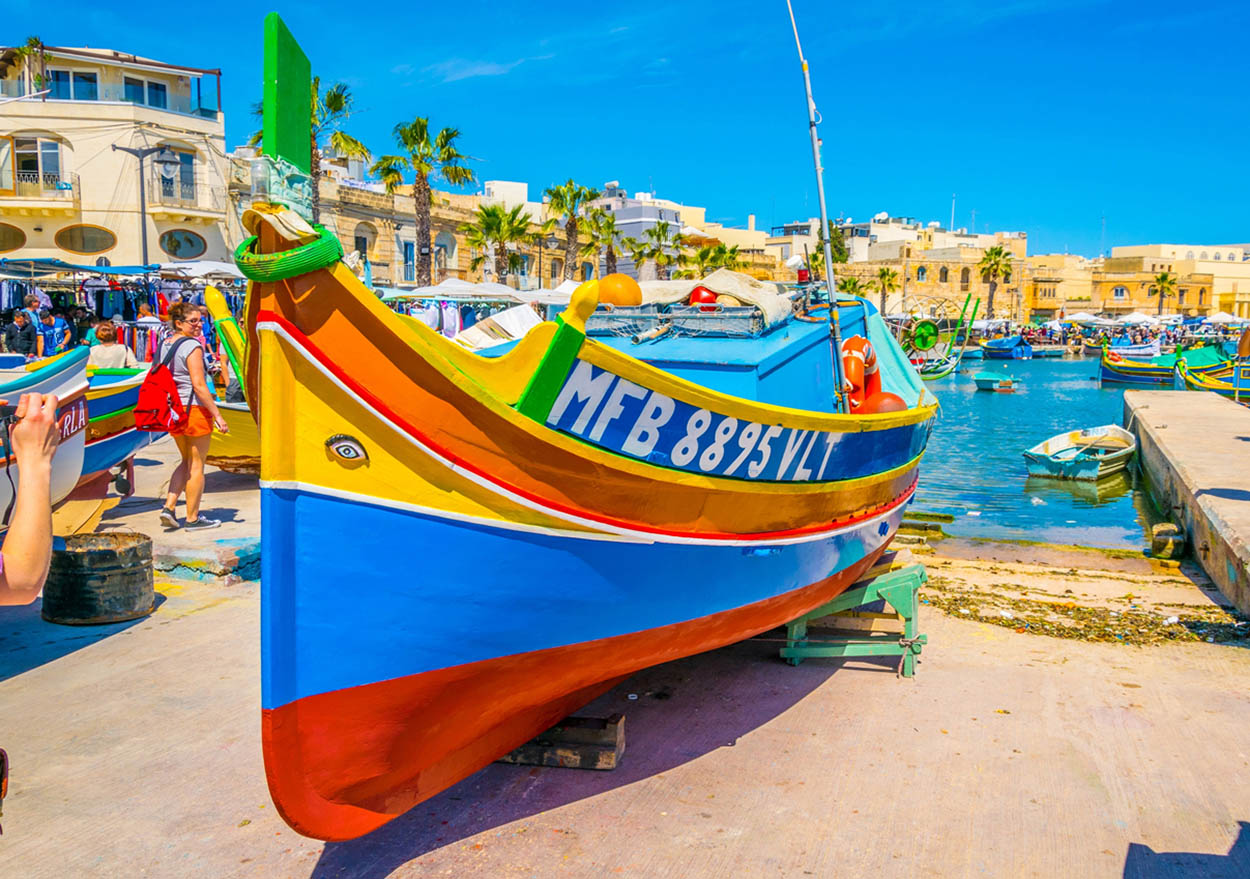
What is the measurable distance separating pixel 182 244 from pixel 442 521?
32459 mm

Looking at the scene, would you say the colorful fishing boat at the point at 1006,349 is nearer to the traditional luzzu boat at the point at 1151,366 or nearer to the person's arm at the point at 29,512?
the traditional luzzu boat at the point at 1151,366

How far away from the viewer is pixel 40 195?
29.7 meters

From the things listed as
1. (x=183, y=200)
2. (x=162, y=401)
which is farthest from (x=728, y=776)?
(x=183, y=200)

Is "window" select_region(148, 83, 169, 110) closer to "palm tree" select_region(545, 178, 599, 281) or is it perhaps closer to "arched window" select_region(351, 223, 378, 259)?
"arched window" select_region(351, 223, 378, 259)

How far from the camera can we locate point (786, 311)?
6.55m

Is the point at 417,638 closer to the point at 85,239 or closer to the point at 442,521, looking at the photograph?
the point at 442,521

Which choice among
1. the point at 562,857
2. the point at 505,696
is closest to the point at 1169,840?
the point at 562,857

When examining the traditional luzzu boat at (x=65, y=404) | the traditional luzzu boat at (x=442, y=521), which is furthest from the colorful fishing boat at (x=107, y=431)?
the traditional luzzu boat at (x=442, y=521)

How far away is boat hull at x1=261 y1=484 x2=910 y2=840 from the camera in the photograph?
3.46 meters

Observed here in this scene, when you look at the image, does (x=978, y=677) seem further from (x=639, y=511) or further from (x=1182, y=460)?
(x=1182, y=460)

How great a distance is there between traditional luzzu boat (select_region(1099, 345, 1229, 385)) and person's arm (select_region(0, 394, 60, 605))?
44.9 metres

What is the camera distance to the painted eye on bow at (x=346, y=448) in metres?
3.40

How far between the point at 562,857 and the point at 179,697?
2.71 metres

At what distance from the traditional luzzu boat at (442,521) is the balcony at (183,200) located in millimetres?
30695
